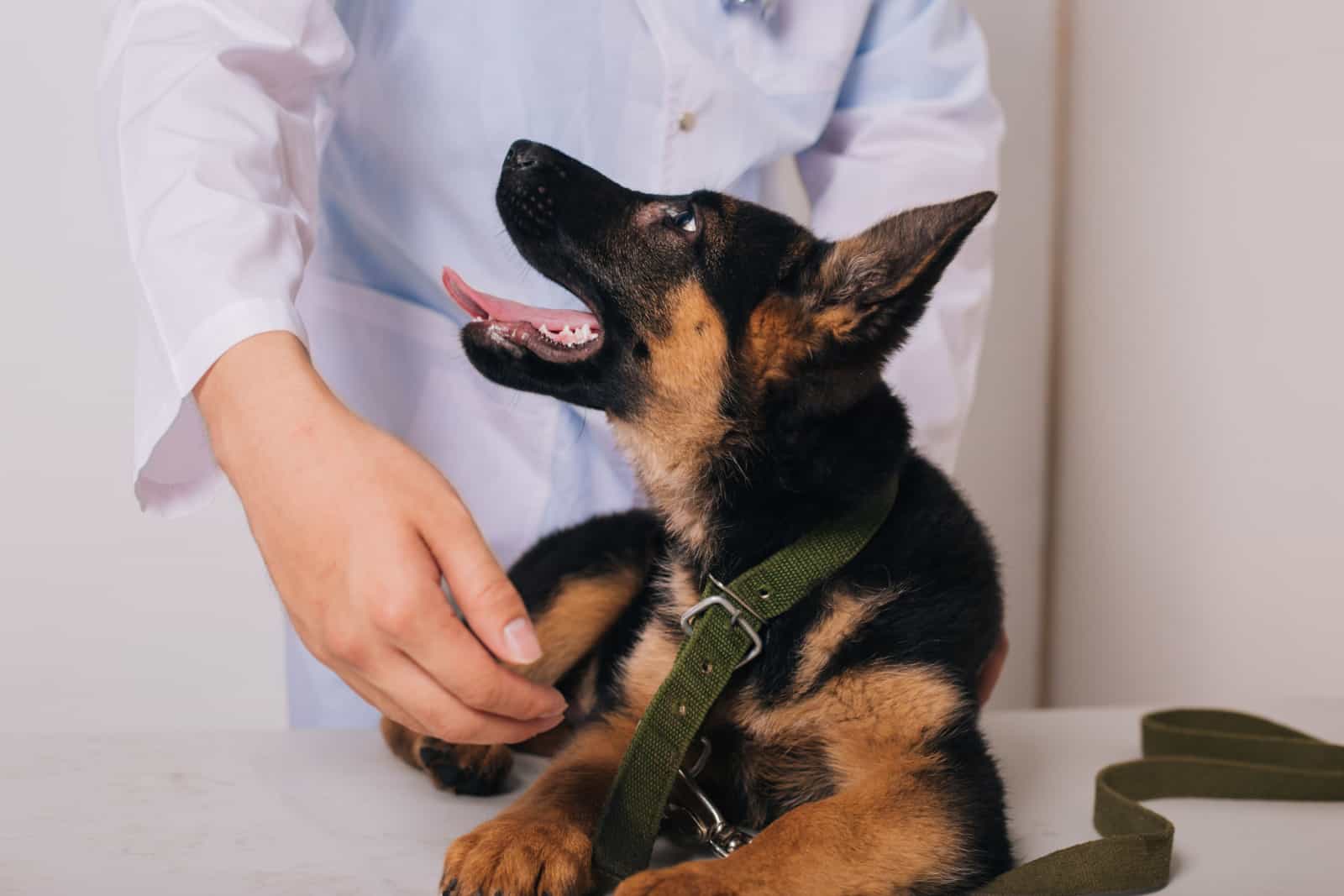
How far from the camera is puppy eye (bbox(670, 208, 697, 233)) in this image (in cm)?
145

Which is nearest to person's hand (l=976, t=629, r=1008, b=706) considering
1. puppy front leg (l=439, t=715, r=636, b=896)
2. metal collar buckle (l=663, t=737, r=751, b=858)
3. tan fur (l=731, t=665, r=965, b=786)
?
tan fur (l=731, t=665, r=965, b=786)

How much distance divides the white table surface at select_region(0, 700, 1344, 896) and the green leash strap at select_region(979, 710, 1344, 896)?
0.03 m

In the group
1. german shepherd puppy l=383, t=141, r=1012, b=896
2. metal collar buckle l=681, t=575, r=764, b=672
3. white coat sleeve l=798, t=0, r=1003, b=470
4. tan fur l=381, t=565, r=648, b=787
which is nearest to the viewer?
german shepherd puppy l=383, t=141, r=1012, b=896

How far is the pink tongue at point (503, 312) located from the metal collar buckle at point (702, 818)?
513 millimetres

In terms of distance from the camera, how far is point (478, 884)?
1.04m

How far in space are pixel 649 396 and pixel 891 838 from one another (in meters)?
0.56

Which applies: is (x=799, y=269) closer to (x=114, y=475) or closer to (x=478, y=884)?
(x=478, y=884)

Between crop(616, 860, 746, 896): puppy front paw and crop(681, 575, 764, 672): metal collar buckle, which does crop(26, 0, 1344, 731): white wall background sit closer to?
crop(681, 575, 764, 672): metal collar buckle

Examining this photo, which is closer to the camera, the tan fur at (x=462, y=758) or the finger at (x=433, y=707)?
the finger at (x=433, y=707)

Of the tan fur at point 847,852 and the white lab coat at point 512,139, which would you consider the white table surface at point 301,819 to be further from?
the white lab coat at point 512,139

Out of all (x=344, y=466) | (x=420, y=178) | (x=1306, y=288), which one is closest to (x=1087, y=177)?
(x=1306, y=288)

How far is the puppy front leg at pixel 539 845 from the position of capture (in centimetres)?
105

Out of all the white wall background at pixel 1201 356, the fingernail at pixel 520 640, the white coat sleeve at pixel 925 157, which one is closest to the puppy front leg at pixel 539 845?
the fingernail at pixel 520 640

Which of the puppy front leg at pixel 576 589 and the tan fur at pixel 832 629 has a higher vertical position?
the tan fur at pixel 832 629
